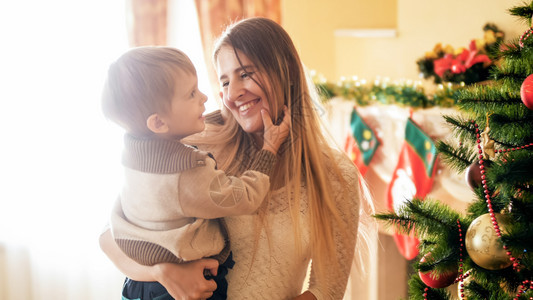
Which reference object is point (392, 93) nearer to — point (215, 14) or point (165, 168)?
point (215, 14)

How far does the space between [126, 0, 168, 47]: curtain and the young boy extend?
190cm

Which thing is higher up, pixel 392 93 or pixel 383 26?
pixel 383 26

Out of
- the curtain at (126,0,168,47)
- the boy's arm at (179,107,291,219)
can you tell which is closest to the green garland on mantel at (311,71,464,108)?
the curtain at (126,0,168,47)

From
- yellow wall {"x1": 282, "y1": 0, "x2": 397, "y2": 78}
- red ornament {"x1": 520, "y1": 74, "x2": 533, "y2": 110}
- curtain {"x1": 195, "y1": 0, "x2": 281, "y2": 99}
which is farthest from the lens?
yellow wall {"x1": 282, "y1": 0, "x2": 397, "y2": 78}

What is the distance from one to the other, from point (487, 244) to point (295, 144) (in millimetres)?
557

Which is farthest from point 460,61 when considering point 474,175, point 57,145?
point 57,145

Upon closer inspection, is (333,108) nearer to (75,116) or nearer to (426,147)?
(426,147)

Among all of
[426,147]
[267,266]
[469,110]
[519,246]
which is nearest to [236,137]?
[267,266]

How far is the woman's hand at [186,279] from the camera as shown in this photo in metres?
1.20

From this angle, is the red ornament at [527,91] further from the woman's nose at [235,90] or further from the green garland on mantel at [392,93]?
the green garland on mantel at [392,93]

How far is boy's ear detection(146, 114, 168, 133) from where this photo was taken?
116 cm

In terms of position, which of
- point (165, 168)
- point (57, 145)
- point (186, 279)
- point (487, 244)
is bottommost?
point (57, 145)

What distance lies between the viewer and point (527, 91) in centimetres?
91

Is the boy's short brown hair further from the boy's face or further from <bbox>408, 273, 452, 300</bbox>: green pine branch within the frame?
<bbox>408, 273, 452, 300</bbox>: green pine branch
